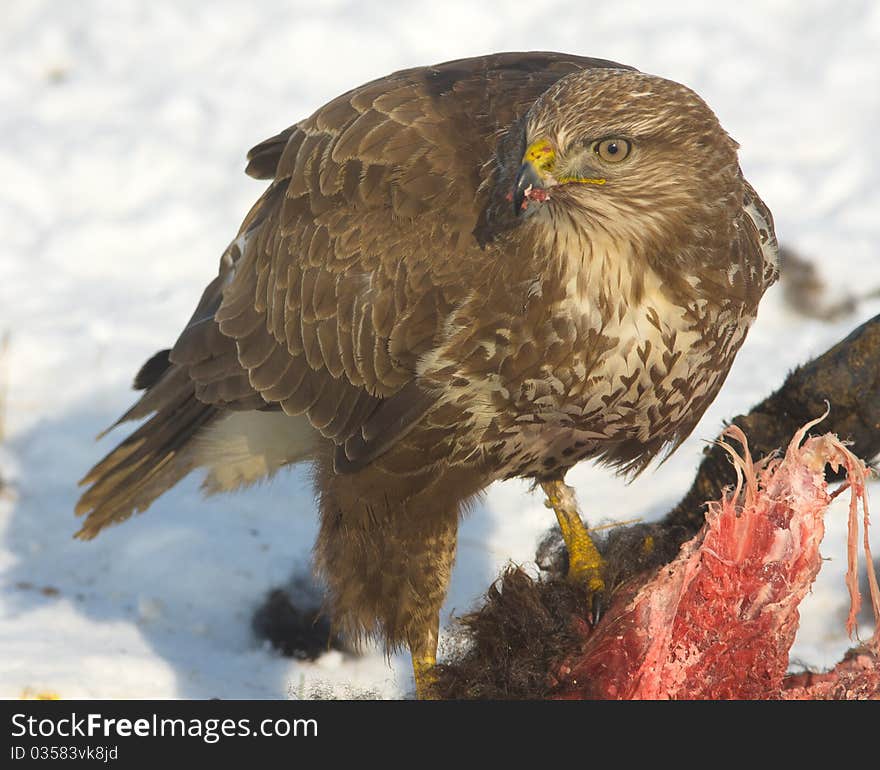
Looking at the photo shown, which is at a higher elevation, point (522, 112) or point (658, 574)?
point (522, 112)

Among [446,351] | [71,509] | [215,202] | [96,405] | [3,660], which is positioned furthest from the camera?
[215,202]

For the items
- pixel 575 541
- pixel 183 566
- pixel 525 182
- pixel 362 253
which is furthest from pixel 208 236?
pixel 525 182

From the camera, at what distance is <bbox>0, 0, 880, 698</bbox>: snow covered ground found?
5.21 meters

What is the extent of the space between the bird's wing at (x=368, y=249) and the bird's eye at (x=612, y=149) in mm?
469

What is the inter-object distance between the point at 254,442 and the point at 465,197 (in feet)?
5.32

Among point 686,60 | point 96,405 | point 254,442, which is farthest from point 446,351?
point 686,60

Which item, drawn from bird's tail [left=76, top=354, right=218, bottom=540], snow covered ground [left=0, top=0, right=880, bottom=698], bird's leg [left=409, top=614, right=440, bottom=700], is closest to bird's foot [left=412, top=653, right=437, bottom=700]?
bird's leg [left=409, top=614, right=440, bottom=700]

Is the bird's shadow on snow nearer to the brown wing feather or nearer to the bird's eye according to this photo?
the brown wing feather

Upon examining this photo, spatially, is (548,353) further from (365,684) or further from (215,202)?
(215,202)

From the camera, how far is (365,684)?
4.98 m

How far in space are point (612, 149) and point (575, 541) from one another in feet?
4.40

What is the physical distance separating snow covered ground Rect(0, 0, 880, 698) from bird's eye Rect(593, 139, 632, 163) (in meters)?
2.09

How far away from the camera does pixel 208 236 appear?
7.28 metres
